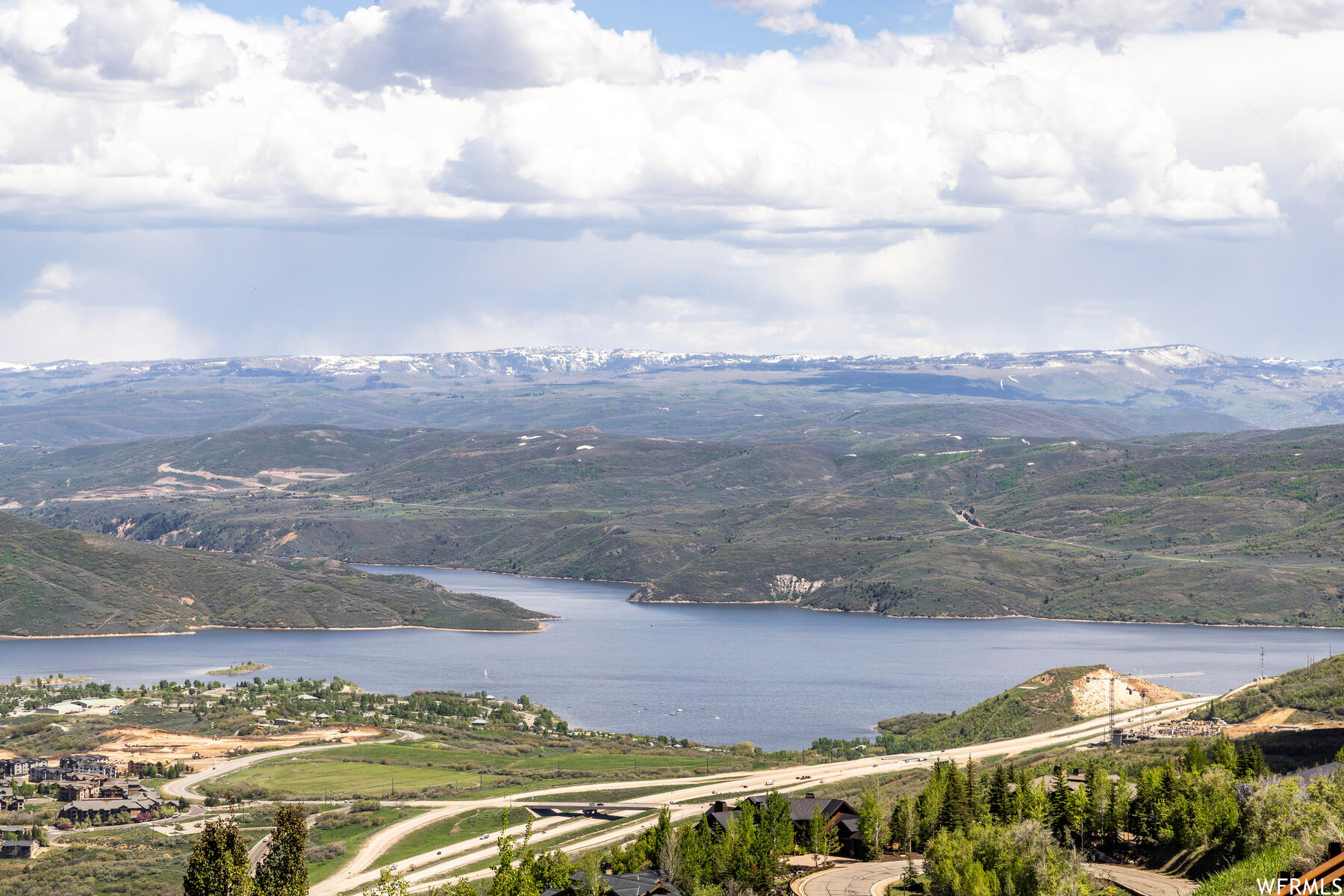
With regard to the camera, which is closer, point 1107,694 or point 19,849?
point 19,849

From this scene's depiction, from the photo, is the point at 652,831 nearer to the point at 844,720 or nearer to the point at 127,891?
the point at 127,891

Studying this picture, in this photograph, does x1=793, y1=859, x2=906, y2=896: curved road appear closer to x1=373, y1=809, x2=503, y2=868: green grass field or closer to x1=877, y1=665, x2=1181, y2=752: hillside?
x1=373, y1=809, x2=503, y2=868: green grass field

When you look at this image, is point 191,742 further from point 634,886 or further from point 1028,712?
point 634,886

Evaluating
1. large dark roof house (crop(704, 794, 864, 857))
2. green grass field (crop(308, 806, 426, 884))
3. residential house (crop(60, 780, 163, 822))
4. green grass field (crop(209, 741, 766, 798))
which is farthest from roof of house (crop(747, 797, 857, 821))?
residential house (crop(60, 780, 163, 822))

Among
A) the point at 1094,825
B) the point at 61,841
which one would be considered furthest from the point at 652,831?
the point at 61,841

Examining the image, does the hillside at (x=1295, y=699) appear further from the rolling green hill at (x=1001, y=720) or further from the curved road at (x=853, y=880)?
the curved road at (x=853, y=880)

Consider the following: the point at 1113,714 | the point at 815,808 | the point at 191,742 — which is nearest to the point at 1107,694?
the point at 1113,714
